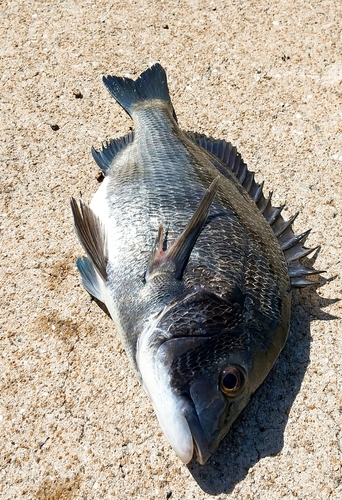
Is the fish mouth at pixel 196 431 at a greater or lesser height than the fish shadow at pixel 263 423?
greater

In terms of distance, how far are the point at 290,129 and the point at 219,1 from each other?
5.51 feet

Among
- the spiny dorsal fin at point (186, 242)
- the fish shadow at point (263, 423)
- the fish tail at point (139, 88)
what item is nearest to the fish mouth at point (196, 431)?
the fish shadow at point (263, 423)

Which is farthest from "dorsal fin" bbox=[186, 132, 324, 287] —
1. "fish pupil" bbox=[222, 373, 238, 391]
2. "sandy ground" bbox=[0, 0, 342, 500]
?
"fish pupil" bbox=[222, 373, 238, 391]

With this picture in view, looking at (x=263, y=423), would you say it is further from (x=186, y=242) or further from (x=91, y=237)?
(x=91, y=237)

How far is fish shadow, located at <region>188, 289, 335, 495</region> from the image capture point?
2.36 meters

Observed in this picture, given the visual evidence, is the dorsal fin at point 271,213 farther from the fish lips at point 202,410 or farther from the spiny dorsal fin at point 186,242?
the fish lips at point 202,410

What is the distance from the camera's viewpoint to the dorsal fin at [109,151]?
3.39 m

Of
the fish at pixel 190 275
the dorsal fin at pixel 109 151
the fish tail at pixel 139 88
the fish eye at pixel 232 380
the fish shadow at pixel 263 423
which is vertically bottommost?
the fish shadow at pixel 263 423

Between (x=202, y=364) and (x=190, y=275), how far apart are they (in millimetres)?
433

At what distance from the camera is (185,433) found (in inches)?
78.8

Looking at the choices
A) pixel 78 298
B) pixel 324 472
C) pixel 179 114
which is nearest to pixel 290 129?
pixel 179 114

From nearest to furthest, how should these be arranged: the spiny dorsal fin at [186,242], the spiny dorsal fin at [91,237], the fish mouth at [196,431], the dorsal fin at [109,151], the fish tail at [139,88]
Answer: the fish mouth at [196,431] < the spiny dorsal fin at [186,242] < the spiny dorsal fin at [91,237] < the dorsal fin at [109,151] < the fish tail at [139,88]

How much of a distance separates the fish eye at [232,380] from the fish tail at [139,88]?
222cm

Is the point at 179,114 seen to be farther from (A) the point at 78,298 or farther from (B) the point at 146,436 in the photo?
(B) the point at 146,436
